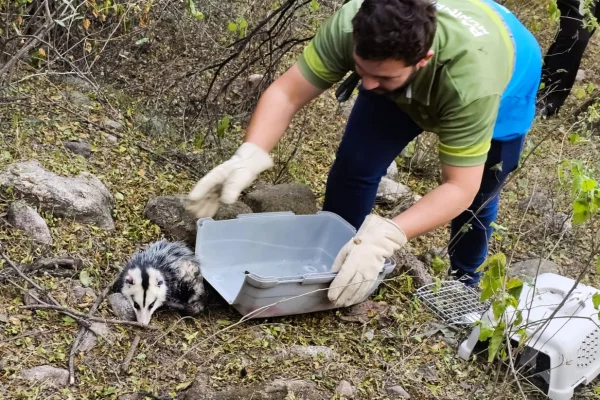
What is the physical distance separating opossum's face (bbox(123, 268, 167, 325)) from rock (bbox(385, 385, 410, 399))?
91 centimetres

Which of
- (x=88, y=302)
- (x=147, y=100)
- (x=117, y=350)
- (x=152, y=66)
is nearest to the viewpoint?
(x=117, y=350)

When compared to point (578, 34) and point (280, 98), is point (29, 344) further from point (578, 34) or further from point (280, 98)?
point (578, 34)

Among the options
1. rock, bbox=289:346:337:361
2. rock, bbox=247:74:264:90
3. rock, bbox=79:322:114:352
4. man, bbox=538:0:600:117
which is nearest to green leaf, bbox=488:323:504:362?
rock, bbox=289:346:337:361

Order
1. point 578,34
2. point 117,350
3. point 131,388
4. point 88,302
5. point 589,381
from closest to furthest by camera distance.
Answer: point 131,388
point 117,350
point 88,302
point 589,381
point 578,34

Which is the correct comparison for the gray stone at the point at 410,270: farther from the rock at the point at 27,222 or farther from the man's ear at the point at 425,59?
the rock at the point at 27,222

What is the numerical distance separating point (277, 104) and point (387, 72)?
52 centimetres

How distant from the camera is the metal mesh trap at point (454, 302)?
2.89 m

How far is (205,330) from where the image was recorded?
256 centimetres

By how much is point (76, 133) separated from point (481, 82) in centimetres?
218

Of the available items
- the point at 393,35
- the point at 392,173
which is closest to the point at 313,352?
the point at 393,35

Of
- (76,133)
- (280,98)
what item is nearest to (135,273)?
(280,98)

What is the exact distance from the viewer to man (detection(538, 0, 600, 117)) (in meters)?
5.13

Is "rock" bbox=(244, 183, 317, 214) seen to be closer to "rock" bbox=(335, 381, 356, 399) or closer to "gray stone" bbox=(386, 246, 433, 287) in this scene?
"gray stone" bbox=(386, 246, 433, 287)

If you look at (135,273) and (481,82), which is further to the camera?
(135,273)
